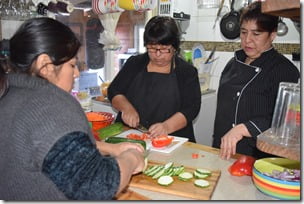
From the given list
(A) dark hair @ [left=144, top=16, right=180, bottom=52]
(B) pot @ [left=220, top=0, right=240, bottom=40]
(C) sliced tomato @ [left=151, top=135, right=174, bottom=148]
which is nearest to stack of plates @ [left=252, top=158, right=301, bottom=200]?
(C) sliced tomato @ [left=151, top=135, right=174, bottom=148]

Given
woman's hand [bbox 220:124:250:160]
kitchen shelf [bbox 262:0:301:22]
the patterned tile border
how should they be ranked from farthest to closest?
the patterned tile border < woman's hand [bbox 220:124:250:160] < kitchen shelf [bbox 262:0:301:22]

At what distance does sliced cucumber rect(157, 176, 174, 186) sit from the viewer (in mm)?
1096

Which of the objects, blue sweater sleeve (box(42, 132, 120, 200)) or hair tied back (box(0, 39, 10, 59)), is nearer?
blue sweater sleeve (box(42, 132, 120, 200))

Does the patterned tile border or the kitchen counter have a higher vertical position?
the patterned tile border

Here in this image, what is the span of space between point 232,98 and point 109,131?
0.69 metres

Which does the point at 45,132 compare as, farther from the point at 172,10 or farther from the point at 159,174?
the point at 172,10

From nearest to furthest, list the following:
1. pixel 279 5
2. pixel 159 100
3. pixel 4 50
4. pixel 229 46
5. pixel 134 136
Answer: pixel 279 5, pixel 4 50, pixel 134 136, pixel 159 100, pixel 229 46

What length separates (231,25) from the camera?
273 cm

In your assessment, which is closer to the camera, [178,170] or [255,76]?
[178,170]

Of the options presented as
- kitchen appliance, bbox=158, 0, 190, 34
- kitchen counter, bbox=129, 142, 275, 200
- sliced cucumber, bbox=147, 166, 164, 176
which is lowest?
kitchen counter, bbox=129, 142, 275, 200

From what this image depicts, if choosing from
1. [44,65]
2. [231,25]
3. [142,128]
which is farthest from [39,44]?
[231,25]

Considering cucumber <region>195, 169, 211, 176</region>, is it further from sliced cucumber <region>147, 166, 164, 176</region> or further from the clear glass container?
the clear glass container

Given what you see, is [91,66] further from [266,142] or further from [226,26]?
[266,142]

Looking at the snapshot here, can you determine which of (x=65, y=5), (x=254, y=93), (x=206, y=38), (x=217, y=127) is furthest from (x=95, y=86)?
(x=254, y=93)
